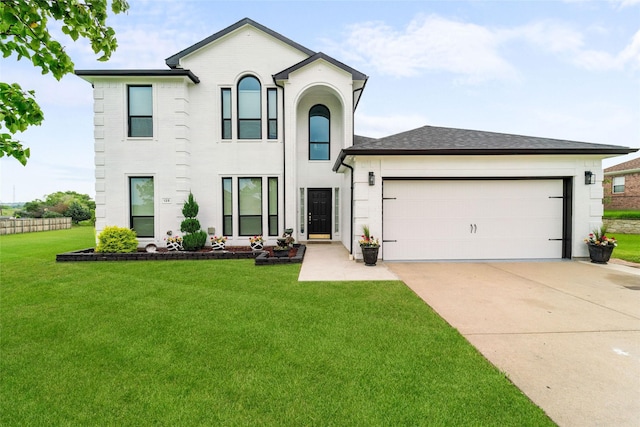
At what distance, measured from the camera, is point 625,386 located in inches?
105

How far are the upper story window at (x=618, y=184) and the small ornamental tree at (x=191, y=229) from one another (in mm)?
27643

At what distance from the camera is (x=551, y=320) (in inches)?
166

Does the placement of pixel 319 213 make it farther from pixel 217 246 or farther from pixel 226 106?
pixel 226 106

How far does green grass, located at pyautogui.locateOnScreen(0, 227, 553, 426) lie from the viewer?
2324 mm

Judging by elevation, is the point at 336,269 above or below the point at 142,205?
below

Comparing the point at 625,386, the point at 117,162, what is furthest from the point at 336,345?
the point at 117,162

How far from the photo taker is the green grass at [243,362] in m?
2.32

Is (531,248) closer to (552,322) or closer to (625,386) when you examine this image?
(552,322)

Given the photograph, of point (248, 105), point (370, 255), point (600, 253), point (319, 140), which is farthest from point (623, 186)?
point (248, 105)

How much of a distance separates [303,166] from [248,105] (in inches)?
127

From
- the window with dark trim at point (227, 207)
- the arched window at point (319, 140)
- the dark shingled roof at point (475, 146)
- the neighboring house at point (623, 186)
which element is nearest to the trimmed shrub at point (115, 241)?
the window with dark trim at point (227, 207)

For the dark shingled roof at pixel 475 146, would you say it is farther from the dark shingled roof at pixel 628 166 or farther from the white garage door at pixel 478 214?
the dark shingled roof at pixel 628 166

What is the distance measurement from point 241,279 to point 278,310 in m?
2.24

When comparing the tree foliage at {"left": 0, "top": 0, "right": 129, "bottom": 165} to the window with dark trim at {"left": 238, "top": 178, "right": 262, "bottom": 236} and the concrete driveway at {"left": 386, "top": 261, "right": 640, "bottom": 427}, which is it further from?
the window with dark trim at {"left": 238, "top": 178, "right": 262, "bottom": 236}
